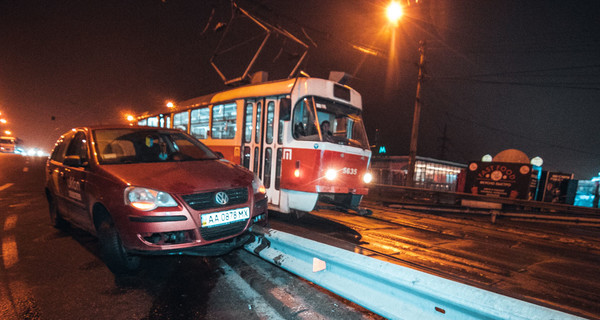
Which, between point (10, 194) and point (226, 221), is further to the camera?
point (10, 194)

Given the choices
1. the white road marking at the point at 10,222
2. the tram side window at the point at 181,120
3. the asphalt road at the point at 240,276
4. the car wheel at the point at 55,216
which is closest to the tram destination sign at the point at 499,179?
the asphalt road at the point at 240,276

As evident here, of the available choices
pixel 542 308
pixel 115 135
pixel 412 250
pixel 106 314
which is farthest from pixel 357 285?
pixel 115 135

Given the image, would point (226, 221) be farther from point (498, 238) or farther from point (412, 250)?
point (498, 238)

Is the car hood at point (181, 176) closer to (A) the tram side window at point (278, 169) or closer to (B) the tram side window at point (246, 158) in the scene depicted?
(A) the tram side window at point (278, 169)

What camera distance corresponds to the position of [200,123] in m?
8.91

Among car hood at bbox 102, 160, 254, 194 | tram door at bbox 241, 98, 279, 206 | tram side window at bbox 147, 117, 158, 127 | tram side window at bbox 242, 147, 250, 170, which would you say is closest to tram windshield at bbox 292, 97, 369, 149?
tram door at bbox 241, 98, 279, 206

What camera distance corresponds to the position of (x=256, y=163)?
7.01 m

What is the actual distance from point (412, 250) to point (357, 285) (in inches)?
122

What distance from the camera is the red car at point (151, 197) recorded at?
10.1 ft

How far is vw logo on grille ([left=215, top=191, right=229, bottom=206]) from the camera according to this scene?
3.37 m

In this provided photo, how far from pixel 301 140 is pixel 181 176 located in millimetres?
3043

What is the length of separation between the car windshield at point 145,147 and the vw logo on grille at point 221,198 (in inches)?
48.0

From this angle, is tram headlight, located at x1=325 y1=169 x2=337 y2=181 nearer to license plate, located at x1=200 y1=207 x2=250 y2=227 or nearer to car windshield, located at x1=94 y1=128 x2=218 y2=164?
car windshield, located at x1=94 y1=128 x2=218 y2=164

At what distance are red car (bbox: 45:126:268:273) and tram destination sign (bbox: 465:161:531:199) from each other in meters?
14.3
